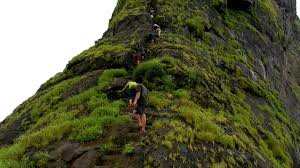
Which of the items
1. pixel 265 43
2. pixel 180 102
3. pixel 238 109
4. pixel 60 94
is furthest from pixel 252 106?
pixel 265 43

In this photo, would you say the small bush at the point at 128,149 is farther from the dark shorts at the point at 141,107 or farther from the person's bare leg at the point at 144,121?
the dark shorts at the point at 141,107

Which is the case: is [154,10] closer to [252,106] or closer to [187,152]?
[252,106]

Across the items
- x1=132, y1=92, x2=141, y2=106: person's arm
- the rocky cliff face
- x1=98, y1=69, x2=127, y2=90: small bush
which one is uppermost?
x1=132, y1=92, x2=141, y2=106: person's arm

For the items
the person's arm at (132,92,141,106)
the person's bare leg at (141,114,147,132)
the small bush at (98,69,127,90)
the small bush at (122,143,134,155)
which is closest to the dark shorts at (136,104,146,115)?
the person's bare leg at (141,114,147,132)

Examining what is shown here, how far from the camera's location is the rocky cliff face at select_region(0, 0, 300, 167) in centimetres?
2066

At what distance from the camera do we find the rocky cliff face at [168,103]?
20656 millimetres

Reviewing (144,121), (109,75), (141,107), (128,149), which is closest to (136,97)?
(141,107)

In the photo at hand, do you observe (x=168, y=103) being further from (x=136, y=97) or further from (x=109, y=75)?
(x=109, y=75)

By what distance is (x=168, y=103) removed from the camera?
2470 centimetres

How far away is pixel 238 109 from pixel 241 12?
69.2 feet

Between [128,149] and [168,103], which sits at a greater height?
[128,149]

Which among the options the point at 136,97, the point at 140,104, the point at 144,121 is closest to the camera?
the point at 144,121

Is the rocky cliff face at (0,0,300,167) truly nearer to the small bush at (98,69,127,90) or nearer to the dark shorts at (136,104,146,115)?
the small bush at (98,69,127,90)

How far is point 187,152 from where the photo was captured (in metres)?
20.4
